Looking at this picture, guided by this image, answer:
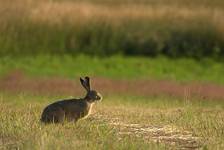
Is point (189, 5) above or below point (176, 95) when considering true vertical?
above

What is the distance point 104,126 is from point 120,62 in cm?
1088

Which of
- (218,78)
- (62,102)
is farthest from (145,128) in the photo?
(218,78)

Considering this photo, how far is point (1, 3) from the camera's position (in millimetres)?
24625

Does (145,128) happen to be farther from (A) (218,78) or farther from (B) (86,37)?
(B) (86,37)

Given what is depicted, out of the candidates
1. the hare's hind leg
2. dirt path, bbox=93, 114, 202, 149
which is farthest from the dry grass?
the hare's hind leg

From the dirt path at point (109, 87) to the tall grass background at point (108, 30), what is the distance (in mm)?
3428

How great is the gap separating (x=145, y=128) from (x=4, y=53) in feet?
37.5

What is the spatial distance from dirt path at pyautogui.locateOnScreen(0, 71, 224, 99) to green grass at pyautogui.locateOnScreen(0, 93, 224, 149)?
7.55 ft

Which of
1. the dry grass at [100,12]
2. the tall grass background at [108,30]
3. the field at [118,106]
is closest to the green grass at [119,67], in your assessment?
the field at [118,106]

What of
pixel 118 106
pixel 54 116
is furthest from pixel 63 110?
pixel 118 106

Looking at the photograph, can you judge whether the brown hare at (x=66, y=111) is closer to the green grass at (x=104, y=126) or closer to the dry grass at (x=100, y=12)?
the green grass at (x=104, y=126)

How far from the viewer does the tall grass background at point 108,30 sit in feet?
75.4

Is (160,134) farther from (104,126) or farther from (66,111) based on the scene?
(66,111)

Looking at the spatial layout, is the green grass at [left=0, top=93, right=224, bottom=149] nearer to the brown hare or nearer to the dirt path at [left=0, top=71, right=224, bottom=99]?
the brown hare
